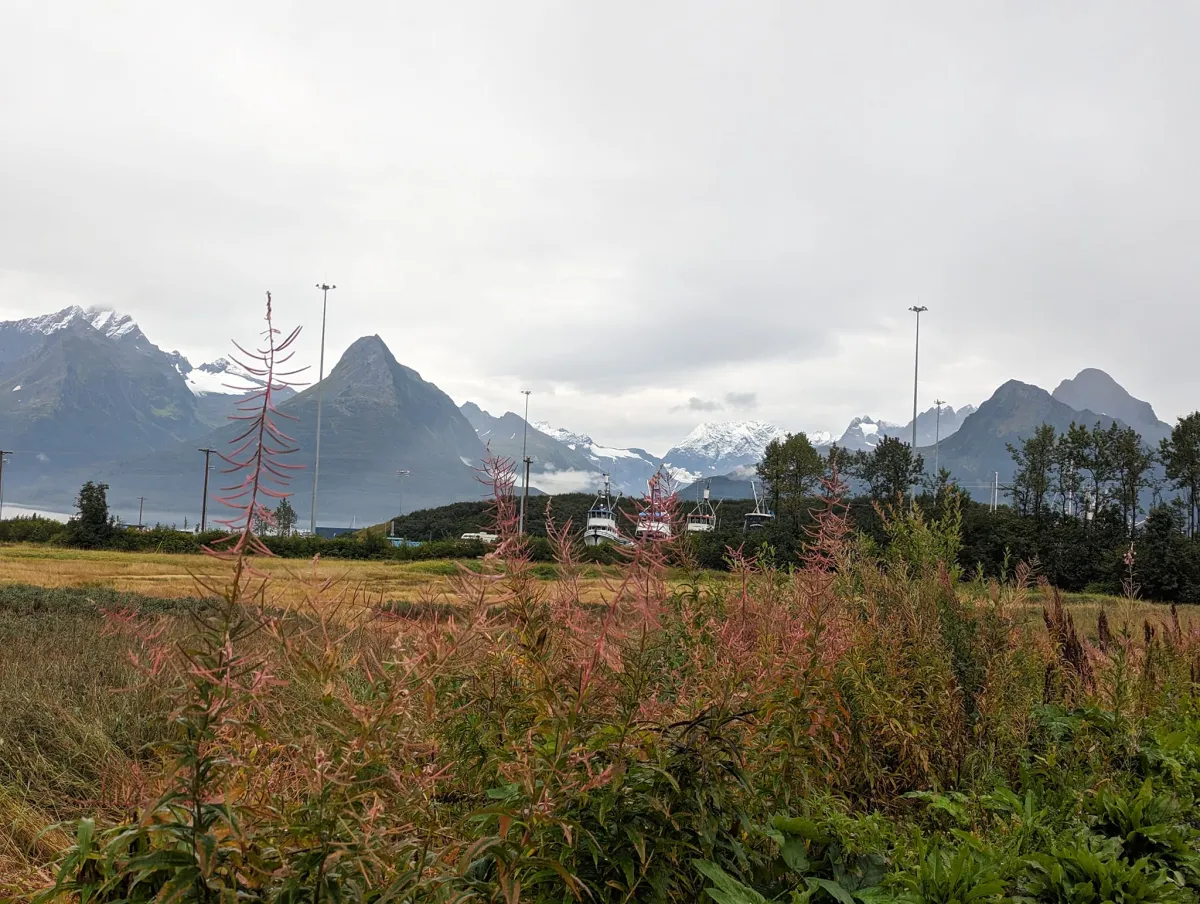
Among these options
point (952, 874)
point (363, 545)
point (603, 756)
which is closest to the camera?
point (603, 756)

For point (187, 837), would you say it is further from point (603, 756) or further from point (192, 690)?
point (603, 756)

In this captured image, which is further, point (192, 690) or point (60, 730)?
point (60, 730)

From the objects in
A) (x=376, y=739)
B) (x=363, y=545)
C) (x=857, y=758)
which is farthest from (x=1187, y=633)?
(x=363, y=545)

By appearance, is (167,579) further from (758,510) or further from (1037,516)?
(1037,516)

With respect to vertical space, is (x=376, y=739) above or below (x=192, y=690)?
below

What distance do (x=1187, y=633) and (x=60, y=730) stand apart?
398 inches

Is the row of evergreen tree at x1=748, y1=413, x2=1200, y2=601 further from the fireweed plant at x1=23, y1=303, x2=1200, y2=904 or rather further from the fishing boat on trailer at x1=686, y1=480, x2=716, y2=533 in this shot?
the fireweed plant at x1=23, y1=303, x2=1200, y2=904

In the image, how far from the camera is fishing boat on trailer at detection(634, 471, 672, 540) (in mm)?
2135

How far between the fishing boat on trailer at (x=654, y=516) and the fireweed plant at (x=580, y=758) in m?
0.02

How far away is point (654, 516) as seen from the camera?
227cm

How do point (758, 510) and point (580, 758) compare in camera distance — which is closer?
point (580, 758)

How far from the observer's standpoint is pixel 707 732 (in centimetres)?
191

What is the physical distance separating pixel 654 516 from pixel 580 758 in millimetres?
807

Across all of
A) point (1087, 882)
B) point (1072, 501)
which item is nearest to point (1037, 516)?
point (1072, 501)
